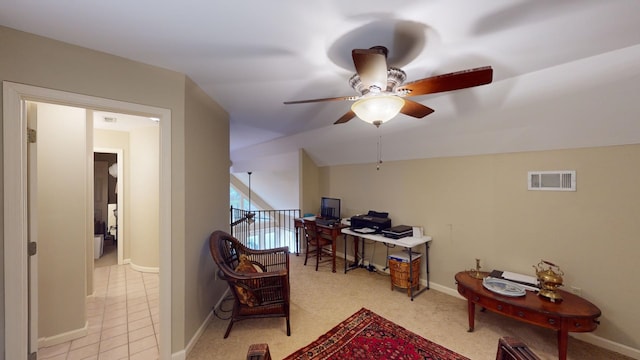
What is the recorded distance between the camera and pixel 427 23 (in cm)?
135

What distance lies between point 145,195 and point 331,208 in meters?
3.20

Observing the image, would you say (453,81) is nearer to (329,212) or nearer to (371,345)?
(371,345)

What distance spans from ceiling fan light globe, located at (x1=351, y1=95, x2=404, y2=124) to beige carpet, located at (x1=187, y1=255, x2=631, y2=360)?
6.99ft

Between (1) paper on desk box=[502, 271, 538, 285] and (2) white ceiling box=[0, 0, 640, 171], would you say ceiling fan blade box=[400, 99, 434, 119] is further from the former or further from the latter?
(1) paper on desk box=[502, 271, 538, 285]

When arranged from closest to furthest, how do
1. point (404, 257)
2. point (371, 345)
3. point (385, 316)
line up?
point (371, 345) → point (385, 316) → point (404, 257)

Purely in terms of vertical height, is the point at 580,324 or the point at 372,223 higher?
the point at 372,223

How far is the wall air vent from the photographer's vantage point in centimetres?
234

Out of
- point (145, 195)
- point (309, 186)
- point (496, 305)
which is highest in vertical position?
point (309, 186)

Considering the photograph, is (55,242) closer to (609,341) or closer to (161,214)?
(161,214)

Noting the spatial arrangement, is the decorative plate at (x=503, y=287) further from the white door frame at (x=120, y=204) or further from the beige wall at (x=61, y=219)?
the white door frame at (x=120, y=204)

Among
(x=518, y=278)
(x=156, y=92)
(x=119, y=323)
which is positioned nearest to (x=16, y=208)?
(x=156, y=92)

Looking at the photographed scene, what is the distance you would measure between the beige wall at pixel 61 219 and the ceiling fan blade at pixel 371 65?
9.04 ft

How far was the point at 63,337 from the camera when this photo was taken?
2250mm

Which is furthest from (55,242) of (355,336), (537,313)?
(537,313)
